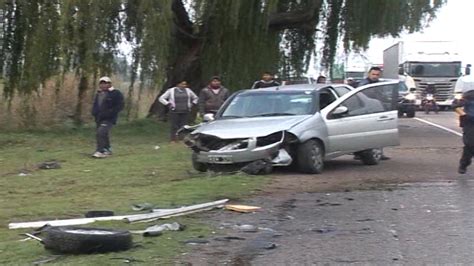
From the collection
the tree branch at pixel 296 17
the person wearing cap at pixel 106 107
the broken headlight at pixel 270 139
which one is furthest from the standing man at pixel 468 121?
the tree branch at pixel 296 17

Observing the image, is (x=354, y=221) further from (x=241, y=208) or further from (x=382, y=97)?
(x=382, y=97)

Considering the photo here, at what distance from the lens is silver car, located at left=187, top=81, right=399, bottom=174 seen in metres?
15.0

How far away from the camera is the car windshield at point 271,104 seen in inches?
635

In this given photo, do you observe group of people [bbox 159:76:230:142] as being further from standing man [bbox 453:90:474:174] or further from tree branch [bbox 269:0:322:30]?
standing man [bbox 453:90:474:174]

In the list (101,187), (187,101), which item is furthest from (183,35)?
(101,187)

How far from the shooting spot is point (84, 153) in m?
19.8

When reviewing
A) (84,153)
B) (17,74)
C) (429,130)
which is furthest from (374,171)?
(429,130)

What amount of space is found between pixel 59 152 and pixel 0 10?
4811 mm

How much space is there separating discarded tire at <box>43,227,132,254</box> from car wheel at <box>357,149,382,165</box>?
9212mm

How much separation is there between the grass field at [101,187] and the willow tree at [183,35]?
200cm

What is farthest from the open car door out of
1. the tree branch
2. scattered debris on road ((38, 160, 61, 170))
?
the tree branch

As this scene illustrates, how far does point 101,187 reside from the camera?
46.5ft

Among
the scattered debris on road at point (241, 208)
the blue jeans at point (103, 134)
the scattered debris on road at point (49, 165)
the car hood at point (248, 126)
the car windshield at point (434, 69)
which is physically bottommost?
the scattered debris on road at point (49, 165)

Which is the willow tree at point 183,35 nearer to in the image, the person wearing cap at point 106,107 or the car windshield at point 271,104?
the person wearing cap at point 106,107
